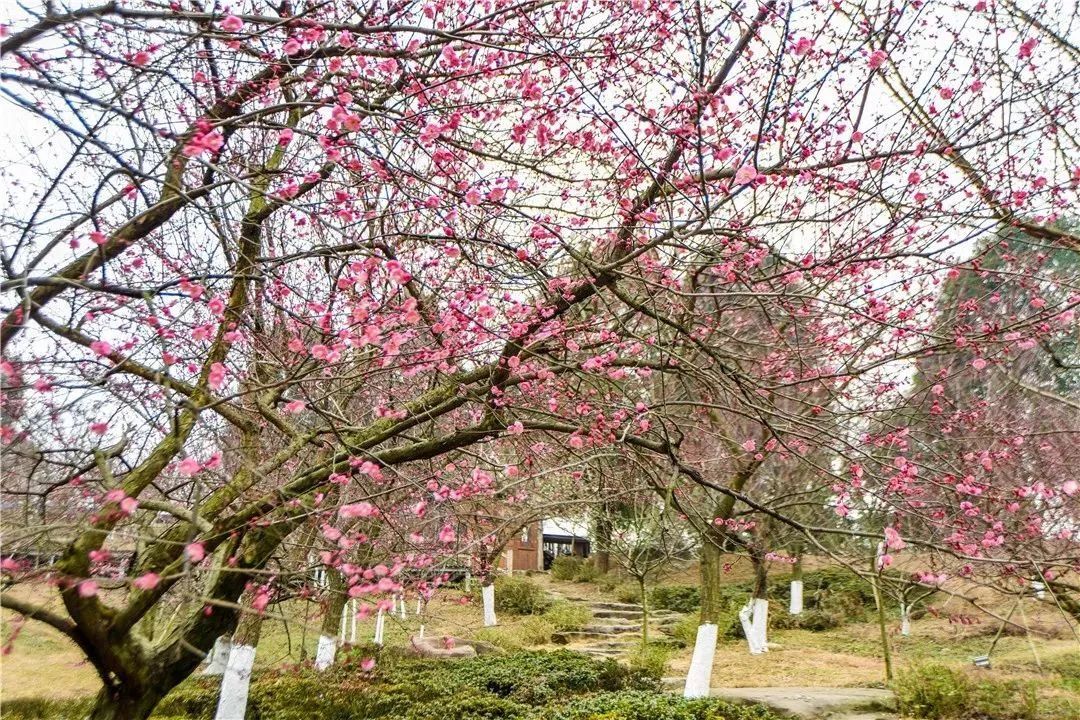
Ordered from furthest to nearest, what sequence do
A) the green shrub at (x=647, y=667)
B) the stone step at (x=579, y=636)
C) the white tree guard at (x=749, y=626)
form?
the stone step at (x=579, y=636) < the white tree guard at (x=749, y=626) < the green shrub at (x=647, y=667)

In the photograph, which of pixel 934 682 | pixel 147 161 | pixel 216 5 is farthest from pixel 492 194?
pixel 934 682

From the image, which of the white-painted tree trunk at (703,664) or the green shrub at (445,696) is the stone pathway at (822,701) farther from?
the green shrub at (445,696)

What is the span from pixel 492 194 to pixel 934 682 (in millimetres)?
9830

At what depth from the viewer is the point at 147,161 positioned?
3803 millimetres

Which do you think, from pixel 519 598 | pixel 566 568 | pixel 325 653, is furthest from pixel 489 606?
pixel 566 568

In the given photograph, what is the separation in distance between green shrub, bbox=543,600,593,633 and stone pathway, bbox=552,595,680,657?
0.16m

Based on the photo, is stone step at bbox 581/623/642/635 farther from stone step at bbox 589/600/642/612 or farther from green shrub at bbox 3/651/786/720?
green shrub at bbox 3/651/786/720

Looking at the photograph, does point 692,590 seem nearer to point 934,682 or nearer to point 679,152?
point 934,682

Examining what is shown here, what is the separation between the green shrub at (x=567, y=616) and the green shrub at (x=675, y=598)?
2739 mm

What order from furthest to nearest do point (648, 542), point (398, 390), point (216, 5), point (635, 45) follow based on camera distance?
1. point (648, 542)
2. point (398, 390)
3. point (635, 45)
4. point (216, 5)

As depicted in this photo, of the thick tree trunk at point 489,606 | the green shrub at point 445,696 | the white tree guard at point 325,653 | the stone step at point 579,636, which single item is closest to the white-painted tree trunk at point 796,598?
the stone step at point 579,636

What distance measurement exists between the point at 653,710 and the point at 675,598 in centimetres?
1304

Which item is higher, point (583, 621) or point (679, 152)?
point (679, 152)

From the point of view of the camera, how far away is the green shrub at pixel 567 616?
16.8 metres
